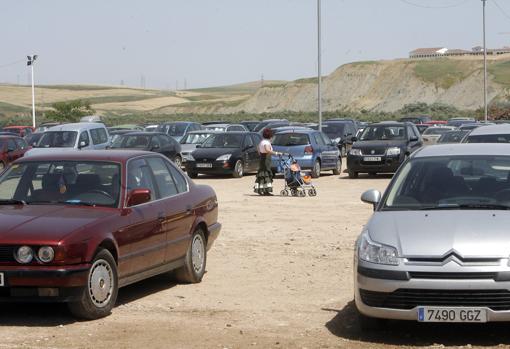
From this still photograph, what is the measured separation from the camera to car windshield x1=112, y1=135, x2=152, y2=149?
3181 centimetres

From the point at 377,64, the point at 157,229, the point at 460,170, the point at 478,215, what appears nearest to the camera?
the point at 478,215

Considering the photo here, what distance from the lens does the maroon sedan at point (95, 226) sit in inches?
337

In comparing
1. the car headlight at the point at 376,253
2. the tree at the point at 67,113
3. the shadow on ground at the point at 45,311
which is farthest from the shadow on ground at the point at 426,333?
the tree at the point at 67,113

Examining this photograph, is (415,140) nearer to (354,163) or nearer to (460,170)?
(354,163)

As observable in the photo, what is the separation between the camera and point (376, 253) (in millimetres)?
7977

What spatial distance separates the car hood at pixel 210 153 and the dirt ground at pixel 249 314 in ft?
53.0

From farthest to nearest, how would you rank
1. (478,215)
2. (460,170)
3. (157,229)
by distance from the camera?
(157,229), (460,170), (478,215)

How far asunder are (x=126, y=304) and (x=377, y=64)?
14535cm

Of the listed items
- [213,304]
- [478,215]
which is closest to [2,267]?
[213,304]

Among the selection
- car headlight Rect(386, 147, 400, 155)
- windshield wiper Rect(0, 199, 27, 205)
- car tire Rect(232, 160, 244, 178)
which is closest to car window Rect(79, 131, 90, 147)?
car tire Rect(232, 160, 244, 178)

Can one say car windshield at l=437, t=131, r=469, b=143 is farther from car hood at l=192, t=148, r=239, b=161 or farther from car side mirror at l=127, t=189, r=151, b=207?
car side mirror at l=127, t=189, r=151, b=207

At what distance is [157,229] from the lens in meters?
10.0

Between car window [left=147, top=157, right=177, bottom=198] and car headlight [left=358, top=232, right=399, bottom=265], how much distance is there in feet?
9.86

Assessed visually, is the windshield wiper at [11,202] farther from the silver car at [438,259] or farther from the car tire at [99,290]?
the silver car at [438,259]
